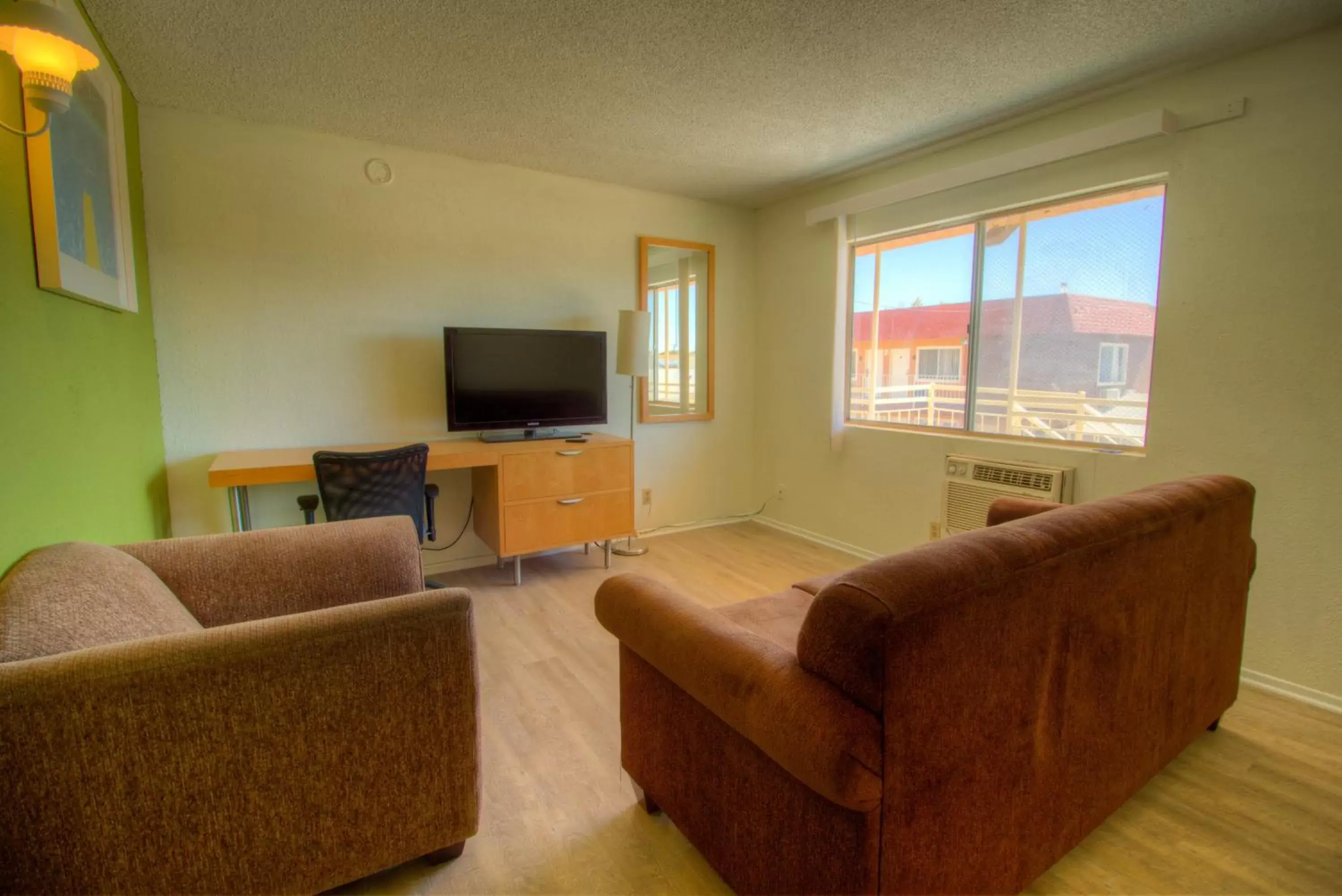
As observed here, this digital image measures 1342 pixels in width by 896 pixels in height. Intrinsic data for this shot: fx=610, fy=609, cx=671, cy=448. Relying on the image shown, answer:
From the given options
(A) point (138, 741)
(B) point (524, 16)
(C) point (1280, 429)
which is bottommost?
(A) point (138, 741)

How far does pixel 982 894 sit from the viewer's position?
1.18 meters

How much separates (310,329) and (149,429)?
0.85 m

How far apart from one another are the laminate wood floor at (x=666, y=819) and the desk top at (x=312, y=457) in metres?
0.98

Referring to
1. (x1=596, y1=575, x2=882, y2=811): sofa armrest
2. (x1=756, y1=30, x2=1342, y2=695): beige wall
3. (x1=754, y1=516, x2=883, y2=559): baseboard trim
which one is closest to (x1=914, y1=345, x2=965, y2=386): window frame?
(x1=756, y1=30, x2=1342, y2=695): beige wall

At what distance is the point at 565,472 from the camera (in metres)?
3.38

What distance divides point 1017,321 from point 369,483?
3.18 meters

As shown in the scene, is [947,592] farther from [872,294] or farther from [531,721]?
[872,294]

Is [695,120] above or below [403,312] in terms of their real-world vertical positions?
above

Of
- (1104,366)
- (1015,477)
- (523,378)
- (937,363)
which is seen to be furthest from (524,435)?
(1104,366)

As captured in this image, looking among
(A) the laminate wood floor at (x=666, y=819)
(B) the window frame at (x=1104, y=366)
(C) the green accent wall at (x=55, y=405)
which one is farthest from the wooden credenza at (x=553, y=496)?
(B) the window frame at (x=1104, y=366)

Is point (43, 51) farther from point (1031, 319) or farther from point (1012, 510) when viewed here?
point (1031, 319)

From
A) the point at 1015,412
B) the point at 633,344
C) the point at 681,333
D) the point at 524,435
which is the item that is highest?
the point at 681,333

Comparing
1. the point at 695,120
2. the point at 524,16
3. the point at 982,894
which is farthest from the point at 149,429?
the point at 982,894

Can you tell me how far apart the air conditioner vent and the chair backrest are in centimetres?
274
